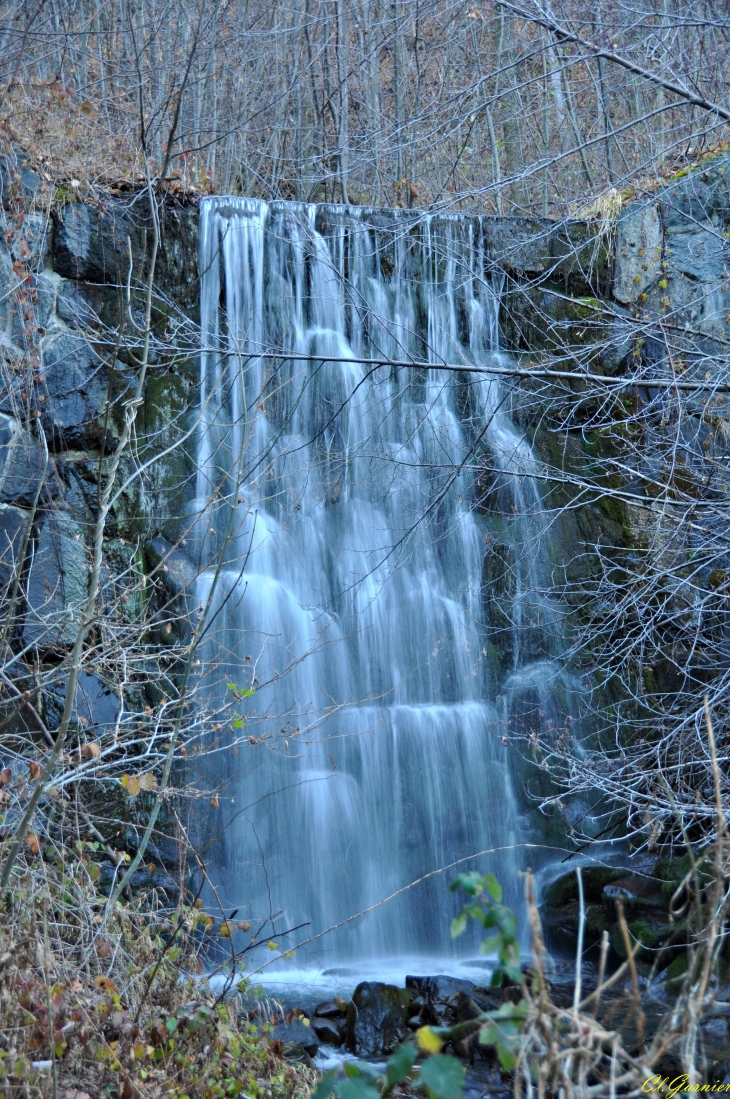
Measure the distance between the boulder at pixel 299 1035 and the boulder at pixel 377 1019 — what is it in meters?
0.22

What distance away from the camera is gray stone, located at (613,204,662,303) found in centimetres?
864

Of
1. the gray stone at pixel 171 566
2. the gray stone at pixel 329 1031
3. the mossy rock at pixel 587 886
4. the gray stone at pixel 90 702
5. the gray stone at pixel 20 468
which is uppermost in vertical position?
the gray stone at pixel 20 468

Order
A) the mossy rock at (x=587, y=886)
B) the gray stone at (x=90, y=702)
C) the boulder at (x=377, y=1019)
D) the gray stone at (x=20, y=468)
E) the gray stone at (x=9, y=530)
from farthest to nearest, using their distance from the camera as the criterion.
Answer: the mossy rock at (x=587, y=886)
the gray stone at (x=20, y=468)
the gray stone at (x=9, y=530)
the gray stone at (x=90, y=702)
the boulder at (x=377, y=1019)

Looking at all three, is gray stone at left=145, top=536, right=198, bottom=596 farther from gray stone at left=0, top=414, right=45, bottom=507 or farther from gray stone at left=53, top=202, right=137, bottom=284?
gray stone at left=53, top=202, right=137, bottom=284

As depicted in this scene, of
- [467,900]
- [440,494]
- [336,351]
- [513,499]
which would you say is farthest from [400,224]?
[467,900]

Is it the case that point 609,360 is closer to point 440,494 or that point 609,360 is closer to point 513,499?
point 513,499

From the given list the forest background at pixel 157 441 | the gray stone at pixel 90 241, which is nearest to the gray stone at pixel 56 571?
the forest background at pixel 157 441

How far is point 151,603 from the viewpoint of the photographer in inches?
263

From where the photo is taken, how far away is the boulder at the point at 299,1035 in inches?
179

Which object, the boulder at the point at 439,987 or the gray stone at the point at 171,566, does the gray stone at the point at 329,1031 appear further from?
the gray stone at the point at 171,566

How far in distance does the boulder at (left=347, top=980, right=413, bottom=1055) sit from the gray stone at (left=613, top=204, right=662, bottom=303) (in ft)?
20.9

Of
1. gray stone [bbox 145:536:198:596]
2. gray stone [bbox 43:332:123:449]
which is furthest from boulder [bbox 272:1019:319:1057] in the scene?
gray stone [bbox 43:332:123:449]

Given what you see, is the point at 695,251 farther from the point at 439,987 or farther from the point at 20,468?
the point at 439,987

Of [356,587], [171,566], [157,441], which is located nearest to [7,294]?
[157,441]
